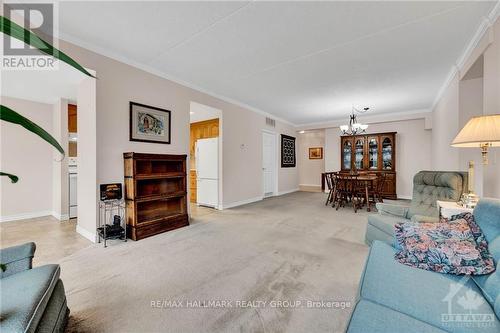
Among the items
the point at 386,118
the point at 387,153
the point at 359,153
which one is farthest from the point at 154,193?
the point at 386,118

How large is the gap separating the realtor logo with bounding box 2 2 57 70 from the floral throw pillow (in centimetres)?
321

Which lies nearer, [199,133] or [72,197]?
[72,197]

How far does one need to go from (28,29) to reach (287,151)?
6.62 metres

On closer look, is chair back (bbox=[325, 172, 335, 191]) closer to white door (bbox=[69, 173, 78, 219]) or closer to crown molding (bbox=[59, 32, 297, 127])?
crown molding (bbox=[59, 32, 297, 127])

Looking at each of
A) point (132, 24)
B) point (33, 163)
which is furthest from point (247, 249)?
point (33, 163)

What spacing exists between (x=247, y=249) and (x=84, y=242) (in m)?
2.20

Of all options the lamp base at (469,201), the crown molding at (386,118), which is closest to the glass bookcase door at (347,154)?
the crown molding at (386,118)

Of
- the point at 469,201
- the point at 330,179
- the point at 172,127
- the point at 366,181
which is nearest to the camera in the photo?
the point at 469,201

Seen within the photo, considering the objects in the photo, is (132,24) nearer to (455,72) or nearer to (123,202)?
(123,202)

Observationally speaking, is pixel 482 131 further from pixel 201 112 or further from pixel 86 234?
pixel 201 112

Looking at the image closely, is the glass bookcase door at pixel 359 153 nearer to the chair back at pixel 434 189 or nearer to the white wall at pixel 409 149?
the white wall at pixel 409 149

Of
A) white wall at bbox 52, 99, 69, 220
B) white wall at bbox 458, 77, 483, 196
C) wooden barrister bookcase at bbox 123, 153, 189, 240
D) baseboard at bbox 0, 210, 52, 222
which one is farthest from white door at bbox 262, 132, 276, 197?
baseboard at bbox 0, 210, 52, 222

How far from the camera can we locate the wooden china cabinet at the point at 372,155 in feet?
21.5

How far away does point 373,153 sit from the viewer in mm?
6801
